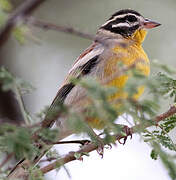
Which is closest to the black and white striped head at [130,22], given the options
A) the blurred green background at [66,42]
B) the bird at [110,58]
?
the bird at [110,58]

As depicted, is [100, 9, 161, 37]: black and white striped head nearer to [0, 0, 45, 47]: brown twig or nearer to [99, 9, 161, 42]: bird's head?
[99, 9, 161, 42]: bird's head

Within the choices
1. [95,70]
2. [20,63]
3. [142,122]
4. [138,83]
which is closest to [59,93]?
[95,70]

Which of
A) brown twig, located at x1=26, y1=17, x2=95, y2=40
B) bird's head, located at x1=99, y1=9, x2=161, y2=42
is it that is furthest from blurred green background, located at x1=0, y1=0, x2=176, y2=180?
brown twig, located at x1=26, y1=17, x2=95, y2=40

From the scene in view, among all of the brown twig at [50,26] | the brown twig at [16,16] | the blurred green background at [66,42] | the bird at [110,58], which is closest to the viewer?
the brown twig at [16,16]

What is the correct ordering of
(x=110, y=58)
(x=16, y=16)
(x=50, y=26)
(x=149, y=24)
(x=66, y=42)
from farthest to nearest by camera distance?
(x=66, y=42), (x=149, y=24), (x=110, y=58), (x=50, y=26), (x=16, y=16)

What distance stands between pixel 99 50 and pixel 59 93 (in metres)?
0.77

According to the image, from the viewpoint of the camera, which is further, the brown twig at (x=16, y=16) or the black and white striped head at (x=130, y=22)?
the black and white striped head at (x=130, y=22)

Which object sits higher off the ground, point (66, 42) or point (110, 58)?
point (66, 42)

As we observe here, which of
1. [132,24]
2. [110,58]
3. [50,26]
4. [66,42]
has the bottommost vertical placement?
[50,26]

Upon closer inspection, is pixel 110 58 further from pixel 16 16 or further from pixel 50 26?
pixel 16 16

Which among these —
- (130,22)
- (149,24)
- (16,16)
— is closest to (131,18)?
(130,22)

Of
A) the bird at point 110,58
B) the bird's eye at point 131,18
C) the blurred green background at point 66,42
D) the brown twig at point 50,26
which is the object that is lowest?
the brown twig at point 50,26

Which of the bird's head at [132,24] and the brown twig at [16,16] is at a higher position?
the bird's head at [132,24]

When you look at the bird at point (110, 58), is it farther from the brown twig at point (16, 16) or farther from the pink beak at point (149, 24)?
the brown twig at point (16, 16)
